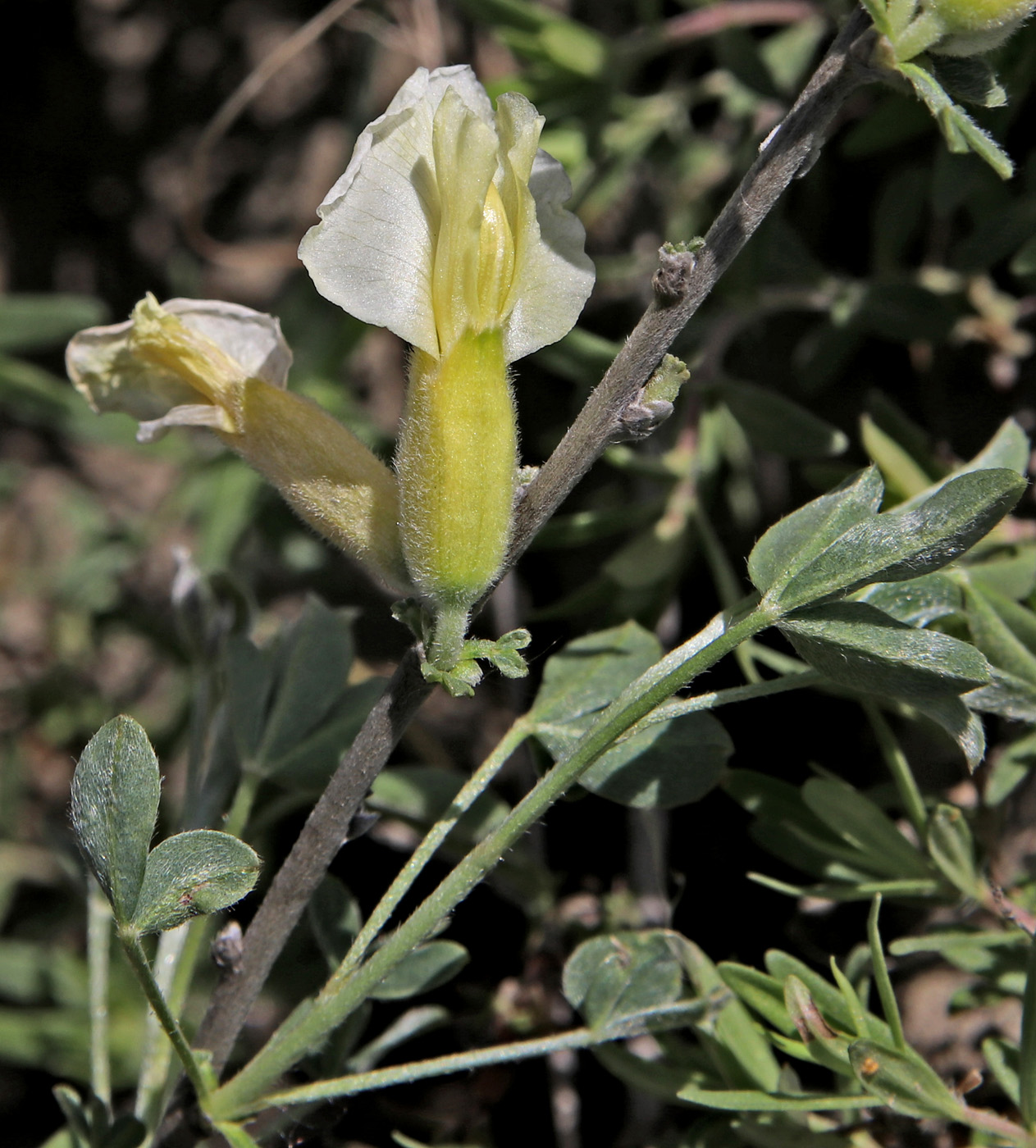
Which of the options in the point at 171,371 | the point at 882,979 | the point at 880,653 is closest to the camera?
the point at 880,653

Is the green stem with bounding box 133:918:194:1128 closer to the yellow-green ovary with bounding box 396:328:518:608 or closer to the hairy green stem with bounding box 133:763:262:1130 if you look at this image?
the hairy green stem with bounding box 133:763:262:1130

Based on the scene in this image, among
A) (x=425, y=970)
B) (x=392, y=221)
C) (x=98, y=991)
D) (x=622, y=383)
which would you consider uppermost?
(x=392, y=221)

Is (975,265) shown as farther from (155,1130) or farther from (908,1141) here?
(155,1130)

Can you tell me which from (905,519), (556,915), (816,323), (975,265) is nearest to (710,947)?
(556,915)

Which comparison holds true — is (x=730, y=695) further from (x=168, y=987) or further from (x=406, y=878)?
(x=168, y=987)

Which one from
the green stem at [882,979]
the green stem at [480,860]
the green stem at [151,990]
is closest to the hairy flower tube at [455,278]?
the green stem at [480,860]

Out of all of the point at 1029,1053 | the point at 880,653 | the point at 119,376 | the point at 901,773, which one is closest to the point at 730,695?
the point at 880,653

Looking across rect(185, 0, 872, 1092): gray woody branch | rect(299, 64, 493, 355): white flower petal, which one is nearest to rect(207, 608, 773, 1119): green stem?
rect(185, 0, 872, 1092): gray woody branch
